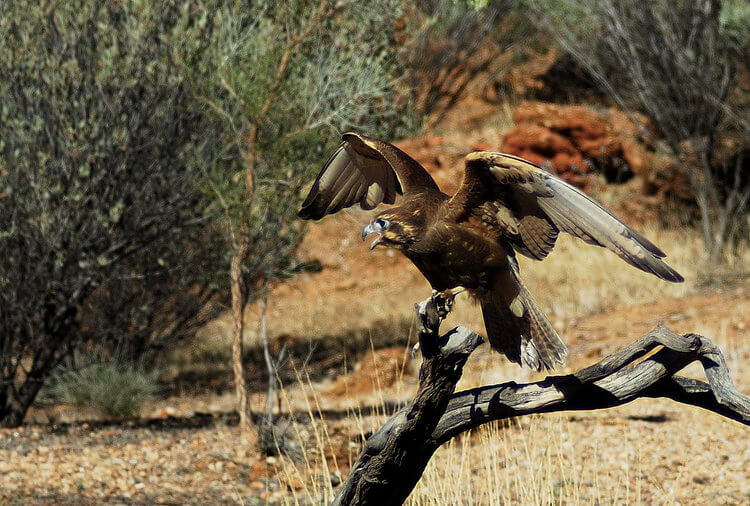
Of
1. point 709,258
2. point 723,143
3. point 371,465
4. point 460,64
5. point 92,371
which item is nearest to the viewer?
point 371,465

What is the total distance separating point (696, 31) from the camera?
11266 mm

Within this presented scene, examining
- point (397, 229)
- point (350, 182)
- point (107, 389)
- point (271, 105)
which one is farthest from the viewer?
point (107, 389)

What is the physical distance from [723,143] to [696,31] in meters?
1.95

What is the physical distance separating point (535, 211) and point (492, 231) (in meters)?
0.19

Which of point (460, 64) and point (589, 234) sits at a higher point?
point (460, 64)

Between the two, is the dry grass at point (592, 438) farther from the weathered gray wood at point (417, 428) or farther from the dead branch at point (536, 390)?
the dead branch at point (536, 390)

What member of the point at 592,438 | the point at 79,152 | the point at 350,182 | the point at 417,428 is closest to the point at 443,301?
the point at 417,428

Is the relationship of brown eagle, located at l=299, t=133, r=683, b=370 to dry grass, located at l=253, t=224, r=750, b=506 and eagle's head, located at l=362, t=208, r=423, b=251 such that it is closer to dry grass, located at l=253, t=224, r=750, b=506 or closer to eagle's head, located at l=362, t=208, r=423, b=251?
eagle's head, located at l=362, t=208, r=423, b=251

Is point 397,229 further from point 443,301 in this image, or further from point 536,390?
point 536,390

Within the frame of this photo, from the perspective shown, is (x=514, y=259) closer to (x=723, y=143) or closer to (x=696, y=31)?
(x=696, y=31)

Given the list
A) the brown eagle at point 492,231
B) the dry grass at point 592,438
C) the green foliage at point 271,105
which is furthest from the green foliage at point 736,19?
the brown eagle at point 492,231

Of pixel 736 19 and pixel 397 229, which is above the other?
pixel 736 19

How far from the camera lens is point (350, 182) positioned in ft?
12.8

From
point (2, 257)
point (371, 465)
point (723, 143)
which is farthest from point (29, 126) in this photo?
point (723, 143)
